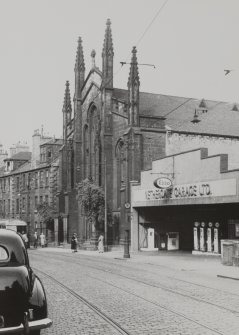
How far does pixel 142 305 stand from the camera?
12.9 metres

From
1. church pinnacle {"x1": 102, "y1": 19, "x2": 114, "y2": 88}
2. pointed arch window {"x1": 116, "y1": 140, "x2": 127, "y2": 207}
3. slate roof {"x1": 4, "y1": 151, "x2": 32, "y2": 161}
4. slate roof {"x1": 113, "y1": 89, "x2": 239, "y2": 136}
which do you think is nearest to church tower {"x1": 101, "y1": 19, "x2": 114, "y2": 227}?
church pinnacle {"x1": 102, "y1": 19, "x2": 114, "y2": 88}

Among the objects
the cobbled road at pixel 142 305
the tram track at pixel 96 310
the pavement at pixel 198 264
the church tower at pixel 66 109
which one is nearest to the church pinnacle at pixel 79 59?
the church tower at pixel 66 109

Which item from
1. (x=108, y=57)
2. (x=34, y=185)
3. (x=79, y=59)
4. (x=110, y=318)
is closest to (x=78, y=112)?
(x=79, y=59)

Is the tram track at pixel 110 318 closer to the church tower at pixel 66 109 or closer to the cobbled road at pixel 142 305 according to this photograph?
the cobbled road at pixel 142 305

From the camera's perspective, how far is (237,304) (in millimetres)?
13031

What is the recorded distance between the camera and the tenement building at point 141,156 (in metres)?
31.9

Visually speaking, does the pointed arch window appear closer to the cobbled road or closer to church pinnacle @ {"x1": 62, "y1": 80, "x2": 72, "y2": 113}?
church pinnacle @ {"x1": 62, "y1": 80, "x2": 72, "y2": 113}

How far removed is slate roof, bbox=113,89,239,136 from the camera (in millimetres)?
46719

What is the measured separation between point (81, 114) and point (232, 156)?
1732 centimetres

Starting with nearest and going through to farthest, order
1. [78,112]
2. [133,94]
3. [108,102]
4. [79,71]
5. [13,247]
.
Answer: [13,247], [133,94], [108,102], [78,112], [79,71]

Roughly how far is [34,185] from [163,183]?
127ft

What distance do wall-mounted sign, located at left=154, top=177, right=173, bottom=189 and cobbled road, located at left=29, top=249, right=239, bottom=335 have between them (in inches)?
494

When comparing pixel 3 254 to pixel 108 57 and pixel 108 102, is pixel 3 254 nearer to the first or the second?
pixel 108 102

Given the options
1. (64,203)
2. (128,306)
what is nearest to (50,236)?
(64,203)
